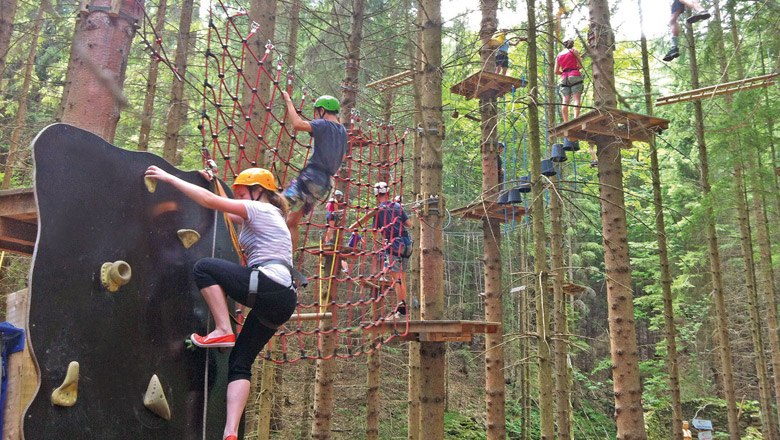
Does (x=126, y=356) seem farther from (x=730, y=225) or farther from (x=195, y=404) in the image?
(x=730, y=225)

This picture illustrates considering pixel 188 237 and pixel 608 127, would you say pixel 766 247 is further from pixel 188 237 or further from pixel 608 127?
pixel 188 237

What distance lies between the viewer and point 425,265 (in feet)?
15.7

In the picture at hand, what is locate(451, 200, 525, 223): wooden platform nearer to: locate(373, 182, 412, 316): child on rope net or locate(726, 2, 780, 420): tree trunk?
locate(373, 182, 412, 316): child on rope net

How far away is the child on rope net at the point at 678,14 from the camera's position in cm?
548

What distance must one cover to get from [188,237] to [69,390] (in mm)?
970

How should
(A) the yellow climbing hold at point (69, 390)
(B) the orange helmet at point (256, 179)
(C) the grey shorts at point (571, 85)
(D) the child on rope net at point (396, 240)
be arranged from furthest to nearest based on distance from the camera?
(C) the grey shorts at point (571, 85), (D) the child on rope net at point (396, 240), (B) the orange helmet at point (256, 179), (A) the yellow climbing hold at point (69, 390)

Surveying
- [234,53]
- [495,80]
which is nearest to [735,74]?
[495,80]

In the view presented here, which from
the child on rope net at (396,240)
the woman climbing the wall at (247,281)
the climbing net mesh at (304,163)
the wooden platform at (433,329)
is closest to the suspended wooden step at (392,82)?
the climbing net mesh at (304,163)

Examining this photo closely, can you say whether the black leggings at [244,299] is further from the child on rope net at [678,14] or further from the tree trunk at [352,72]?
the child on rope net at [678,14]

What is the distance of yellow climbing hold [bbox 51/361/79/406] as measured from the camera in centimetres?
205

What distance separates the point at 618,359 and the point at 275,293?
395cm

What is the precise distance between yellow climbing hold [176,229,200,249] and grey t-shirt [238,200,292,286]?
0.21 meters

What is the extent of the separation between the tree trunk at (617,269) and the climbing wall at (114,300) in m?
3.91

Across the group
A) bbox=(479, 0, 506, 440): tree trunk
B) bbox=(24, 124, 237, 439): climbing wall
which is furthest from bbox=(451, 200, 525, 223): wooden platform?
bbox=(24, 124, 237, 439): climbing wall
